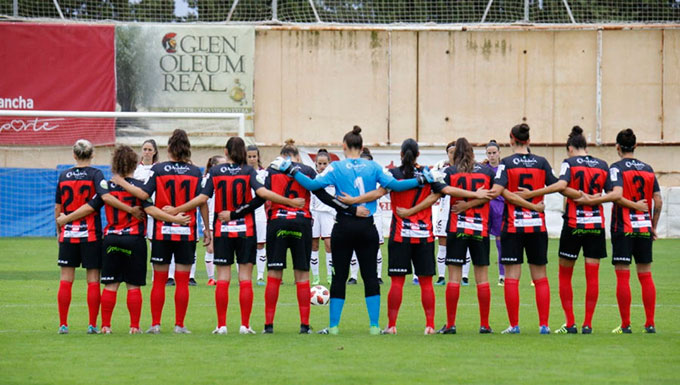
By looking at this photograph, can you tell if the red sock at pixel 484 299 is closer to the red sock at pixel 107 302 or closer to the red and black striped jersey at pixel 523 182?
the red and black striped jersey at pixel 523 182

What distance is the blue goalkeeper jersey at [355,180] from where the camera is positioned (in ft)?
34.9

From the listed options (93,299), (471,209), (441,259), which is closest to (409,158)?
(471,209)

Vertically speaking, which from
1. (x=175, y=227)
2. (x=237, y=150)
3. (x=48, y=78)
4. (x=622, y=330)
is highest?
(x=48, y=78)

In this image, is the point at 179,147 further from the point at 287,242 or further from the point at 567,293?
the point at 567,293

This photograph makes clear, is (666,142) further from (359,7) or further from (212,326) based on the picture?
(212,326)

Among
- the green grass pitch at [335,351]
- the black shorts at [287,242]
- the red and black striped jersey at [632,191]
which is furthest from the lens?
the red and black striped jersey at [632,191]

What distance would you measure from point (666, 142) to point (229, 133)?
14.2m

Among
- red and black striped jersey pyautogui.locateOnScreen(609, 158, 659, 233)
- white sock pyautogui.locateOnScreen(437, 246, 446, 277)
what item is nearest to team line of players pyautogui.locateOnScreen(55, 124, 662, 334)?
red and black striped jersey pyautogui.locateOnScreen(609, 158, 659, 233)

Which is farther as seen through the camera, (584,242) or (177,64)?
(177,64)

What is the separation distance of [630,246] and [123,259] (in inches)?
220

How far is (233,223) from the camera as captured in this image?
35.4ft

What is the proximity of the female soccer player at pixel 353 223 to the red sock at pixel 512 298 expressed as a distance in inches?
55.6

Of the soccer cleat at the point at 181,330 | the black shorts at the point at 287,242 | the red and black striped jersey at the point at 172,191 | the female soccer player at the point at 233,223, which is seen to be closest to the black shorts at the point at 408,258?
the black shorts at the point at 287,242

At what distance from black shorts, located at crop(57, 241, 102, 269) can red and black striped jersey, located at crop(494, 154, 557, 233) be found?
4.40m
